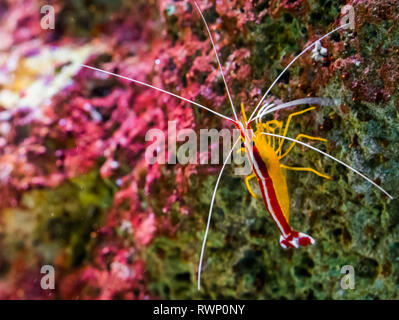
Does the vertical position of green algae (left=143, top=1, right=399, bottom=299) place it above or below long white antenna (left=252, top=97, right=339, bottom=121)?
below

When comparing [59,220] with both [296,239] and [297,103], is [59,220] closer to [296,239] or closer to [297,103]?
[296,239]

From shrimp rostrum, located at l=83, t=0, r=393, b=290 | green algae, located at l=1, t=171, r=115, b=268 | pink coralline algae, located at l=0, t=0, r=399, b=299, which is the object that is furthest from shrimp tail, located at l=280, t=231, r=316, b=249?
green algae, located at l=1, t=171, r=115, b=268

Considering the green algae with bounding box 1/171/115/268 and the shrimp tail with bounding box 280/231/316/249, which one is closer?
the shrimp tail with bounding box 280/231/316/249

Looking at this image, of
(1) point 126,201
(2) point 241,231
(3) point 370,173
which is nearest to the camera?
(3) point 370,173

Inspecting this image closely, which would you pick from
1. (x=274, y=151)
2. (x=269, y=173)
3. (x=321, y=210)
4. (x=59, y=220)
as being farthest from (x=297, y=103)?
(x=59, y=220)

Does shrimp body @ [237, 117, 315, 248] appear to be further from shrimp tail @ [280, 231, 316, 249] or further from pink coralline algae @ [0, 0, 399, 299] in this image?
pink coralline algae @ [0, 0, 399, 299]

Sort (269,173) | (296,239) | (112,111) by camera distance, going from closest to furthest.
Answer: (269,173), (296,239), (112,111)

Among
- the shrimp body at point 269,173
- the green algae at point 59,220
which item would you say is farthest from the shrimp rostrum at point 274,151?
the green algae at point 59,220

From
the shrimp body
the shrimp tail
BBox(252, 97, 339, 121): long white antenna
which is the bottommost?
the shrimp tail

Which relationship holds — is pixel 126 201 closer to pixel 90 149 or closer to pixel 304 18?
pixel 90 149

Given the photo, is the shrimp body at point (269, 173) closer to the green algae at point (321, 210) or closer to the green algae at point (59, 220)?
the green algae at point (321, 210)

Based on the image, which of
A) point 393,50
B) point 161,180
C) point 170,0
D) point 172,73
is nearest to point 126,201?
point 161,180
